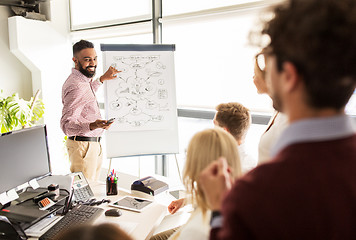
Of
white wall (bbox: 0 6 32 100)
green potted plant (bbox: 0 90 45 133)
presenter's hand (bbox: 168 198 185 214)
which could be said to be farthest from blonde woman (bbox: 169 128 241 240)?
white wall (bbox: 0 6 32 100)

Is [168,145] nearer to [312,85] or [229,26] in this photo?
[229,26]

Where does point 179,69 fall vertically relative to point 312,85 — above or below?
above

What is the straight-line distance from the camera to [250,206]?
532mm

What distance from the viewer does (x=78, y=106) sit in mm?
2602

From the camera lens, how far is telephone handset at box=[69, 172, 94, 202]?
6.02ft

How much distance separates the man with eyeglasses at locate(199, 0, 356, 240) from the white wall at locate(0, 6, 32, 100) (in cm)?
447

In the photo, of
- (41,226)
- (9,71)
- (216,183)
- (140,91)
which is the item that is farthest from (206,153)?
(9,71)

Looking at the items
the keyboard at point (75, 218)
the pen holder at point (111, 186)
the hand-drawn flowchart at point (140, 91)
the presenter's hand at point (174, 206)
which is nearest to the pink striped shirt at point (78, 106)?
the hand-drawn flowchart at point (140, 91)

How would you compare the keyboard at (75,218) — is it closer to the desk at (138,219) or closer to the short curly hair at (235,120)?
the desk at (138,219)

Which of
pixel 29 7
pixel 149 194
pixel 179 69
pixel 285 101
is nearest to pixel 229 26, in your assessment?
pixel 179 69

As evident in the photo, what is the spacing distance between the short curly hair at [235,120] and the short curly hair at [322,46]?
136 centimetres

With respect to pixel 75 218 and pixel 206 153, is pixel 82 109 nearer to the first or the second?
pixel 75 218

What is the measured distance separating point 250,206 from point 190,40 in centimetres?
283

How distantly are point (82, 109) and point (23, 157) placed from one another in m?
1.12
